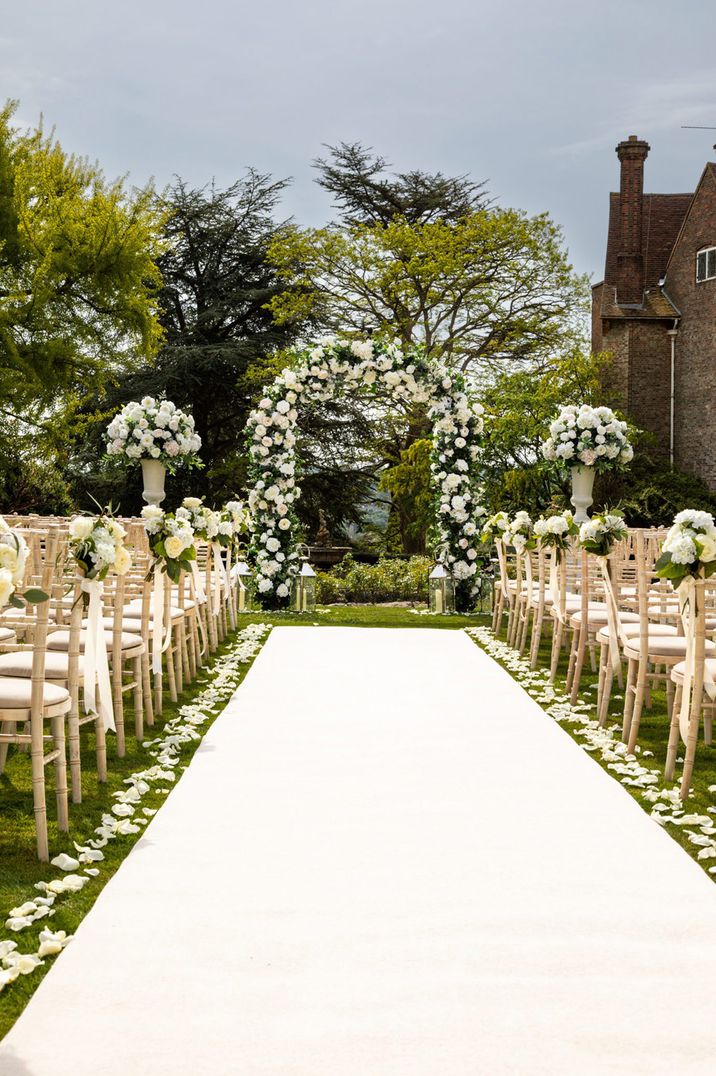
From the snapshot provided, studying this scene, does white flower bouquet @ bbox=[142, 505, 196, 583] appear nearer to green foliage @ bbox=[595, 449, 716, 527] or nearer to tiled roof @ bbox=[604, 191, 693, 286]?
green foliage @ bbox=[595, 449, 716, 527]

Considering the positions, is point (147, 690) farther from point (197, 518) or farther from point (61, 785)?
point (61, 785)

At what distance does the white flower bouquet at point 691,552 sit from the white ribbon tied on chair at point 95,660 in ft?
8.65

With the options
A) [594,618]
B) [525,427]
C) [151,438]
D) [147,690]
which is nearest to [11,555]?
[147,690]

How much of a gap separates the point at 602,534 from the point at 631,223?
24.5 metres

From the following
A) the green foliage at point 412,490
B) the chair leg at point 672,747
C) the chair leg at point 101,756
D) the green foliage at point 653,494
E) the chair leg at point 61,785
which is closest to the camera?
the chair leg at point 61,785

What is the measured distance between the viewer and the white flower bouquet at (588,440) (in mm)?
13742

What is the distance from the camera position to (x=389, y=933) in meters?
3.54

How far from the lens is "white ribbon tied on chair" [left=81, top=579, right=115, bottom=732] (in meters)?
5.20

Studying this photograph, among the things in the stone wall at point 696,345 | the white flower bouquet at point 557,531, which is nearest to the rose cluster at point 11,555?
the white flower bouquet at point 557,531

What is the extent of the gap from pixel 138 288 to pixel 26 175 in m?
3.58

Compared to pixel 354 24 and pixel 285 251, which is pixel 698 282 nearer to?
pixel 285 251

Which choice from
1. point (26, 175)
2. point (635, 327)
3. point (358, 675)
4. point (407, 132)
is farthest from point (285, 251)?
point (358, 675)

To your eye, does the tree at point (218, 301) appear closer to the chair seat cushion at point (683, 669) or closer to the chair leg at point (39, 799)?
the chair seat cushion at point (683, 669)

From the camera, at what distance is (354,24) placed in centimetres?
1809
